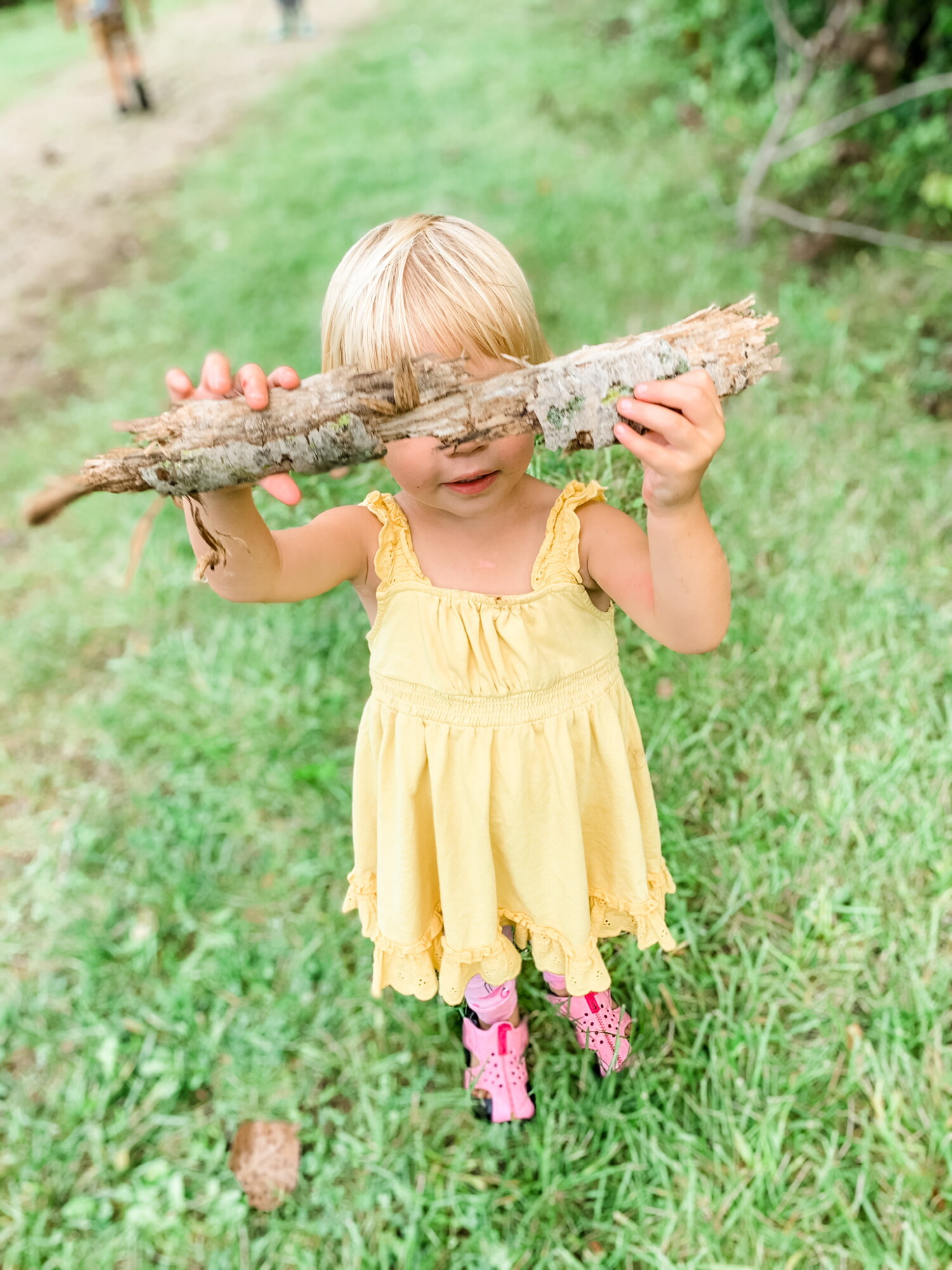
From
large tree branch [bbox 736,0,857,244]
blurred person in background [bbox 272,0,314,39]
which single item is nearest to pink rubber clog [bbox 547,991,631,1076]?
large tree branch [bbox 736,0,857,244]

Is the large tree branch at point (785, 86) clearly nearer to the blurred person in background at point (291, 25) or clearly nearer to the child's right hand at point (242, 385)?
the child's right hand at point (242, 385)

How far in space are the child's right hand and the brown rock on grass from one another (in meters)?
1.48

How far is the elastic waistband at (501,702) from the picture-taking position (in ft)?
4.76

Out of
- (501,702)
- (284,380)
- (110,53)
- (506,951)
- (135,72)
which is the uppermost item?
(110,53)

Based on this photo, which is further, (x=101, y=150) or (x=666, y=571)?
(x=101, y=150)

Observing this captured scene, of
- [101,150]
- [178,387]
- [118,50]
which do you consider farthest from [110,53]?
[178,387]

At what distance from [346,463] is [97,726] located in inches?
81.8

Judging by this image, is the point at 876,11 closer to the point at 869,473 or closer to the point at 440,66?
the point at 869,473

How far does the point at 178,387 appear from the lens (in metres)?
1.20

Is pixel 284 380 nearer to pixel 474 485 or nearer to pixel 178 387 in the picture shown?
pixel 178 387

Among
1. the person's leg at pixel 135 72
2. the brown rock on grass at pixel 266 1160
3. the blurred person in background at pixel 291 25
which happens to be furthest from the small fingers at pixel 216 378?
the blurred person in background at pixel 291 25

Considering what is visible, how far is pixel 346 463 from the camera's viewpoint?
1196 millimetres

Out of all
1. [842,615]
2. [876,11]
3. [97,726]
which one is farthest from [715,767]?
[876,11]

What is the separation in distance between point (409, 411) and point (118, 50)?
36.5ft
